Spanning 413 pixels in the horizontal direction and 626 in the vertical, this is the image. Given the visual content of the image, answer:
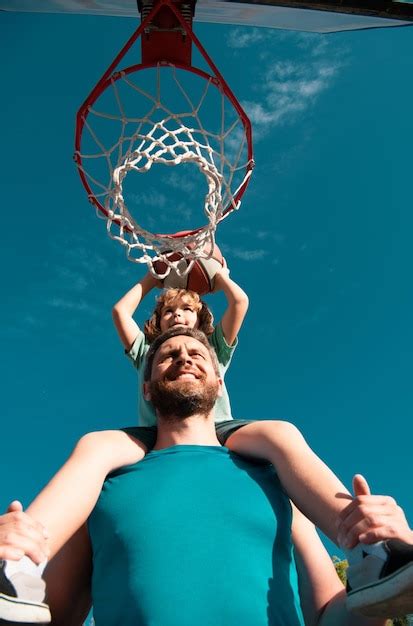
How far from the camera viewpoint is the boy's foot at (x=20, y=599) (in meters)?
1.54

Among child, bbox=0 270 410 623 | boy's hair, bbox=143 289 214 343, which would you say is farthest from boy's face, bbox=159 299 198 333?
child, bbox=0 270 410 623

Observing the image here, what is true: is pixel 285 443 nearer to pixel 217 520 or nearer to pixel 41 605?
pixel 217 520

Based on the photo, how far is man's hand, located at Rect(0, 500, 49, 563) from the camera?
163 centimetres

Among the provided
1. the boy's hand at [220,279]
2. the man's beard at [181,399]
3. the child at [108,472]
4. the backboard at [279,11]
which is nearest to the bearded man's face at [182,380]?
the man's beard at [181,399]

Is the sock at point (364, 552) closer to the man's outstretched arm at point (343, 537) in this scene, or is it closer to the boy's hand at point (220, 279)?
the man's outstretched arm at point (343, 537)

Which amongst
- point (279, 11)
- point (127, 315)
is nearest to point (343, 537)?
point (127, 315)

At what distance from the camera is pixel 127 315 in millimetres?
4461

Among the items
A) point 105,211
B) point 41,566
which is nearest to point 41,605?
point 41,566

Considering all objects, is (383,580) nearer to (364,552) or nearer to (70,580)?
(364,552)

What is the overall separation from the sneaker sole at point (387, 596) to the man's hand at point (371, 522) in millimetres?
130

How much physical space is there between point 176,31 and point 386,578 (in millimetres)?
4499

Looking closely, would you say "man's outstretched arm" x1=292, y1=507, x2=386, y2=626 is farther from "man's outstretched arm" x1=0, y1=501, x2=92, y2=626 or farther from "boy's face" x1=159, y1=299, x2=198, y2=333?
"boy's face" x1=159, y1=299, x2=198, y2=333

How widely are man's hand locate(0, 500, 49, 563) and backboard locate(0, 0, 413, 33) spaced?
4.63 meters

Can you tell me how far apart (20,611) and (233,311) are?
9.77 ft
